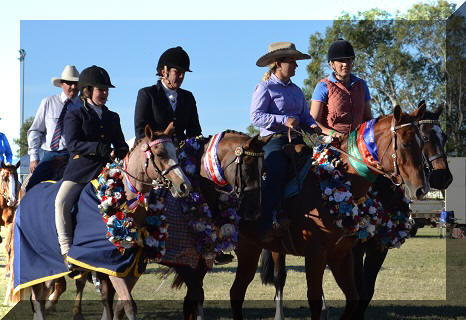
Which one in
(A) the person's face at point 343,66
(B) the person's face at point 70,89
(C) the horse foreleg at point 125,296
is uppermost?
(A) the person's face at point 343,66

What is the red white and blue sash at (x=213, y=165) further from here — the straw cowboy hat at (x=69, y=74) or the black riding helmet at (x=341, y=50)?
the straw cowboy hat at (x=69, y=74)

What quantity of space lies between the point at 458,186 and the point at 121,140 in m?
26.4

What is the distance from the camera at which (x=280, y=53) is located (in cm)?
929

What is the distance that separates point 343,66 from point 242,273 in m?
2.97

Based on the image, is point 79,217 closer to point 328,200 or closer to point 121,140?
point 121,140

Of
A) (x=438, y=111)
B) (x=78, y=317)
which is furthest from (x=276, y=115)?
(x=78, y=317)

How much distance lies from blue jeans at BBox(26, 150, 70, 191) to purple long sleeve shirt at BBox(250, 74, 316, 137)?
111 inches

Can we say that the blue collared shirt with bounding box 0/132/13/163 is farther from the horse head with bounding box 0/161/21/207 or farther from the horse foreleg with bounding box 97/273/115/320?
the horse foreleg with bounding box 97/273/115/320

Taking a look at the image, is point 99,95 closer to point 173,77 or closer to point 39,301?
point 173,77

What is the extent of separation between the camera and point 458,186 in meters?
32.5

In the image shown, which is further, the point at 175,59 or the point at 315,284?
the point at 175,59

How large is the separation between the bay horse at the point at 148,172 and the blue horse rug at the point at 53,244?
149 mm

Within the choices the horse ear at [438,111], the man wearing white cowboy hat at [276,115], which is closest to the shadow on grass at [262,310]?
the man wearing white cowboy hat at [276,115]

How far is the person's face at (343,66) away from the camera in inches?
376
